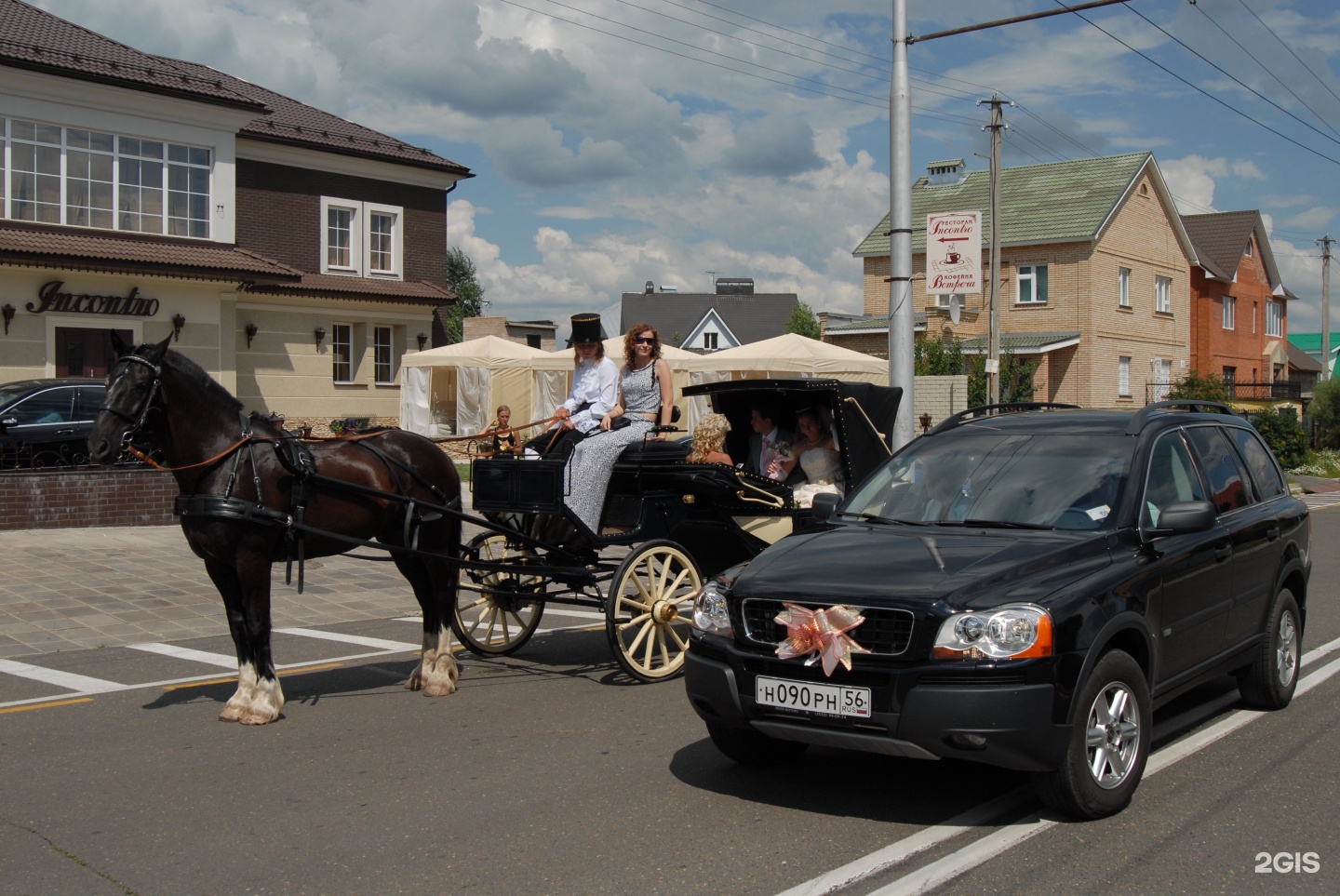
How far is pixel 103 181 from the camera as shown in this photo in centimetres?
2520

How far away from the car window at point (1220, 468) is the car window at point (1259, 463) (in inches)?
8.2

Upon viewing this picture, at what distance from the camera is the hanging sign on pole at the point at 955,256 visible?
17.8m

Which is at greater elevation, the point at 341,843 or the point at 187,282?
the point at 187,282

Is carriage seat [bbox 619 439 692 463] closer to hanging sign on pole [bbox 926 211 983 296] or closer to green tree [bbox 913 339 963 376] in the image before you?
hanging sign on pole [bbox 926 211 983 296]

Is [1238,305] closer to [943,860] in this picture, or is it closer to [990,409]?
[990,409]

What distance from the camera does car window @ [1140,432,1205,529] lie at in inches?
243

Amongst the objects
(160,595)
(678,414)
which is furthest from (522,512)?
(160,595)

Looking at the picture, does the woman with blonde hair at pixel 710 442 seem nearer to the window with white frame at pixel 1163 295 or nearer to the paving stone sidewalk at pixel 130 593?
the paving stone sidewalk at pixel 130 593

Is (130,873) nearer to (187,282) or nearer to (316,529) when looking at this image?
(316,529)

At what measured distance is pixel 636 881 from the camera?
4.59 m

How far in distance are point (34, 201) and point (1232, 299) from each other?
48937 millimetres

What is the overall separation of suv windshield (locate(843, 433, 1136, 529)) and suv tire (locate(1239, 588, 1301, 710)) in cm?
181

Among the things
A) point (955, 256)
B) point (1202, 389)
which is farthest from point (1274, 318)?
point (955, 256)

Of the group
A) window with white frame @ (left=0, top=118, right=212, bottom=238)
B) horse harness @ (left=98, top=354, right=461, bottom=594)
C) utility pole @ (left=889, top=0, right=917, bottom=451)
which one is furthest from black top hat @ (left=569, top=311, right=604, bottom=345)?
window with white frame @ (left=0, top=118, right=212, bottom=238)
